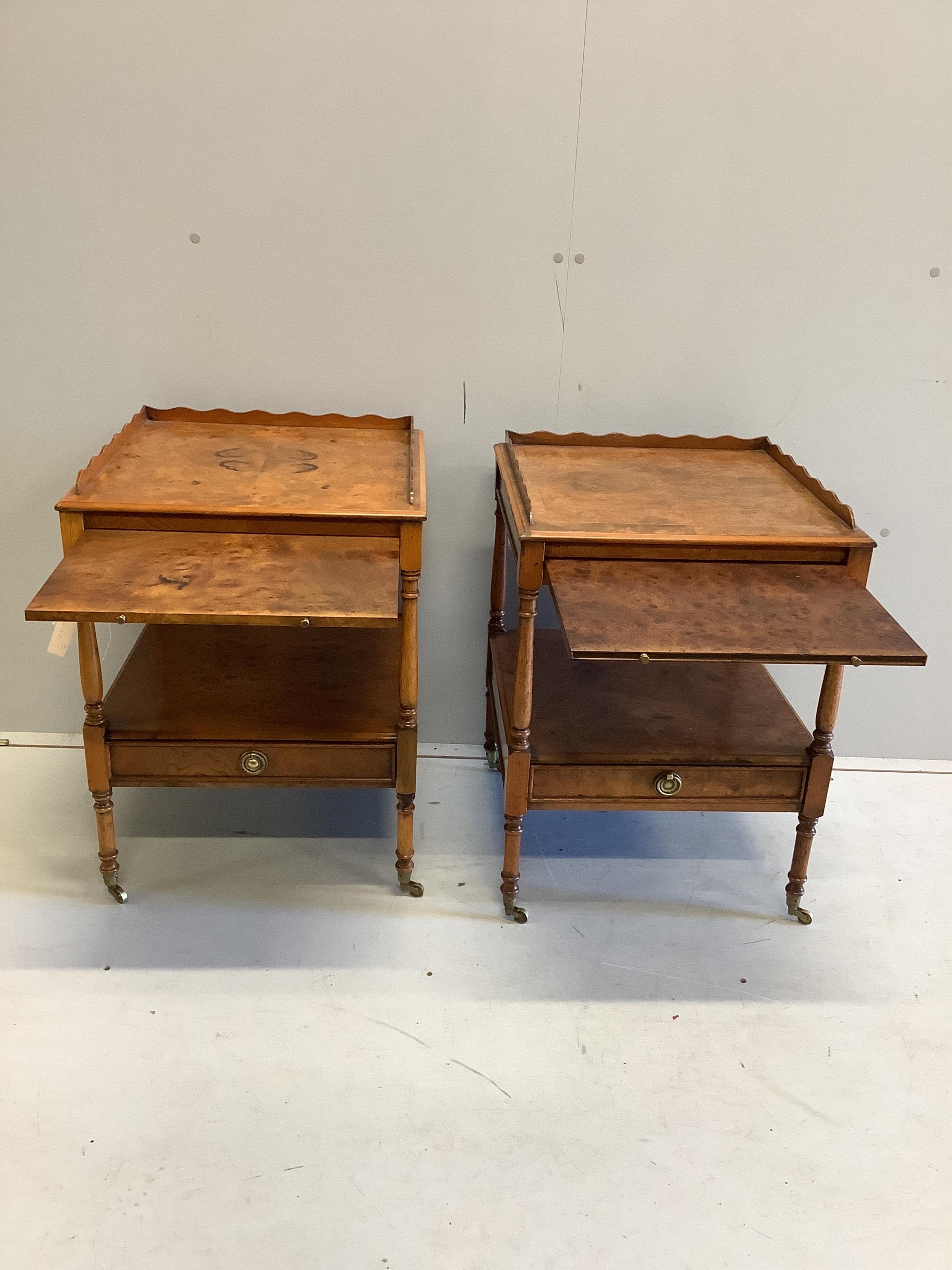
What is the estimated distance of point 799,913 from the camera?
95.7 inches

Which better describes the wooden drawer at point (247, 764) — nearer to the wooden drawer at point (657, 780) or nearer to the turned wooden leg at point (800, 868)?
the wooden drawer at point (657, 780)

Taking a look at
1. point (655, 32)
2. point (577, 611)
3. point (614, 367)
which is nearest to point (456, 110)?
point (655, 32)

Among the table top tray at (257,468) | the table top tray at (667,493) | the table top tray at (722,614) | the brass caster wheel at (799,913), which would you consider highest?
the table top tray at (257,468)

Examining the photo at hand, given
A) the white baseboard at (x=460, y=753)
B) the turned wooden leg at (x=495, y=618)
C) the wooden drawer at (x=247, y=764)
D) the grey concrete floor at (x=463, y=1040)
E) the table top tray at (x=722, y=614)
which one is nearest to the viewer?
the grey concrete floor at (x=463, y=1040)

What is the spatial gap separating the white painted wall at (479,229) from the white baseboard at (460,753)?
1.32ft

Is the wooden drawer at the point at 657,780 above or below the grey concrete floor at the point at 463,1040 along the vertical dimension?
above

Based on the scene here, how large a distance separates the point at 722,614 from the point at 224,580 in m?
0.94

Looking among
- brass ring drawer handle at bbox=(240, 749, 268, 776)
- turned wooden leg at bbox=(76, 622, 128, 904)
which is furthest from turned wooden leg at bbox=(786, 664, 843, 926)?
turned wooden leg at bbox=(76, 622, 128, 904)

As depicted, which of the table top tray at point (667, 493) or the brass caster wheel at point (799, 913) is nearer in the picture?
the table top tray at point (667, 493)

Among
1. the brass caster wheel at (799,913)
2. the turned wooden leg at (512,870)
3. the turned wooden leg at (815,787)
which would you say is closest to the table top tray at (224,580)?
the turned wooden leg at (512,870)

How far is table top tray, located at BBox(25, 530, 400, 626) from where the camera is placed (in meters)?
1.88

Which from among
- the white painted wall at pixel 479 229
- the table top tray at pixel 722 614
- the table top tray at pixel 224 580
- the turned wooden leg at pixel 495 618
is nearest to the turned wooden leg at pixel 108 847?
the table top tray at pixel 224 580

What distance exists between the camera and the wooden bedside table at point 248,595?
196cm

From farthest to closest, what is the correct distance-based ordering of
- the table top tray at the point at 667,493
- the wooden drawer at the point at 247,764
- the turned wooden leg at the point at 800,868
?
1. the turned wooden leg at the point at 800,868
2. the wooden drawer at the point at 247,764
3. the table top tray at the point at 667,493
